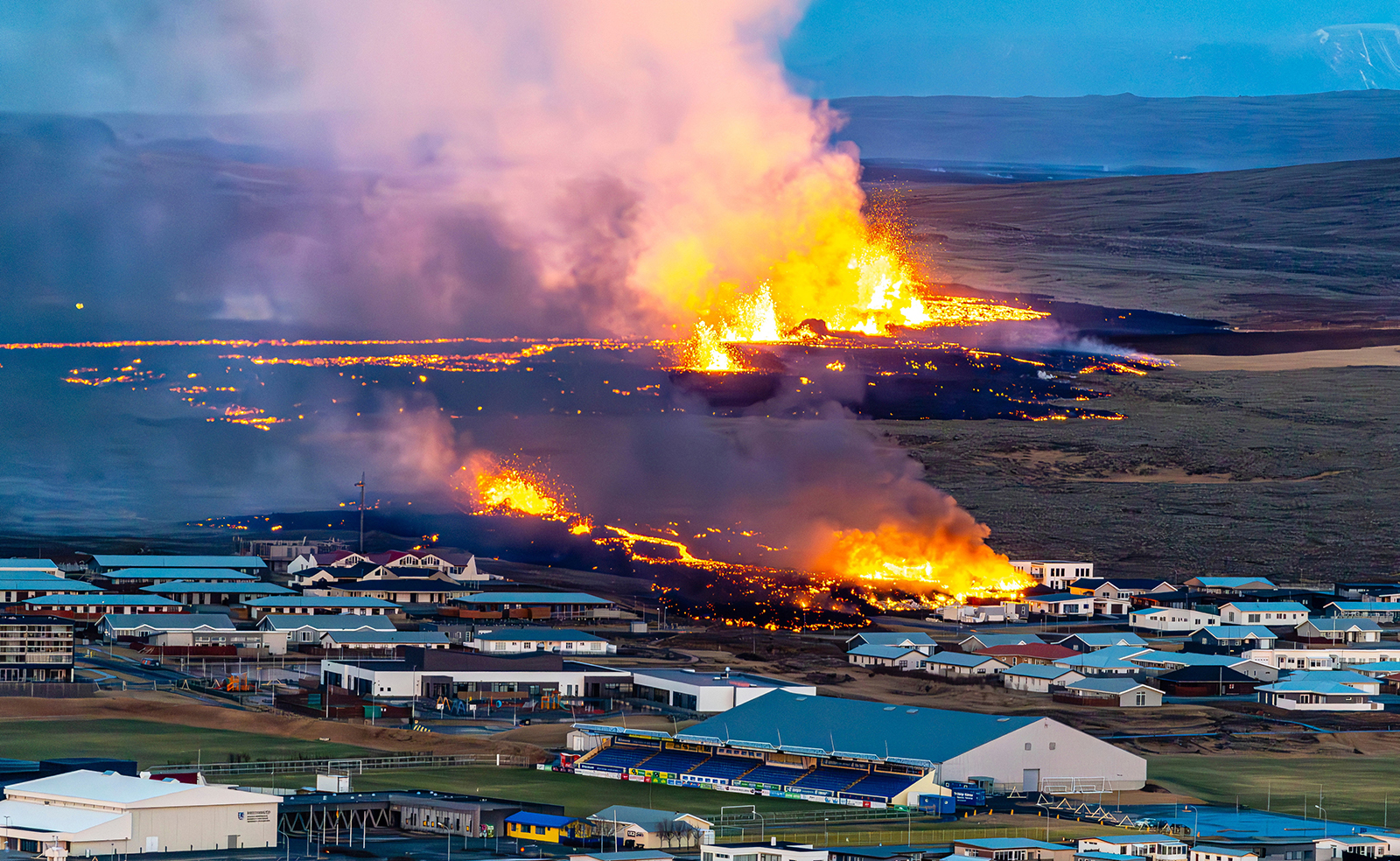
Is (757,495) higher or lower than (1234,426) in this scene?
lower

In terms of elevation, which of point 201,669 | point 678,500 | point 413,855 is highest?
point 678,500

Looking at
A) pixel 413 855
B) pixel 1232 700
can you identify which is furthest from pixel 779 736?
pixel 1232 700

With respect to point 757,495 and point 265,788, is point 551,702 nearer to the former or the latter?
point 265,788

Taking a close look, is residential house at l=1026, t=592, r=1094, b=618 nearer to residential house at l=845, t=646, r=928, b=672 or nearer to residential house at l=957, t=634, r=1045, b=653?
residential house at l=957, t=634, r=1045, b=653

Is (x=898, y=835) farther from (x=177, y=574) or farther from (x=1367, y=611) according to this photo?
(x=1367, y=611)

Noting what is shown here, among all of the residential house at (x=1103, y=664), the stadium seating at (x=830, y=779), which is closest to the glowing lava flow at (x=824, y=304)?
the residential house at (x=1103, y=664)

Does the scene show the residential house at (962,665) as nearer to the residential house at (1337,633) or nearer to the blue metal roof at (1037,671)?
the blue metal roof at (1037,671)
